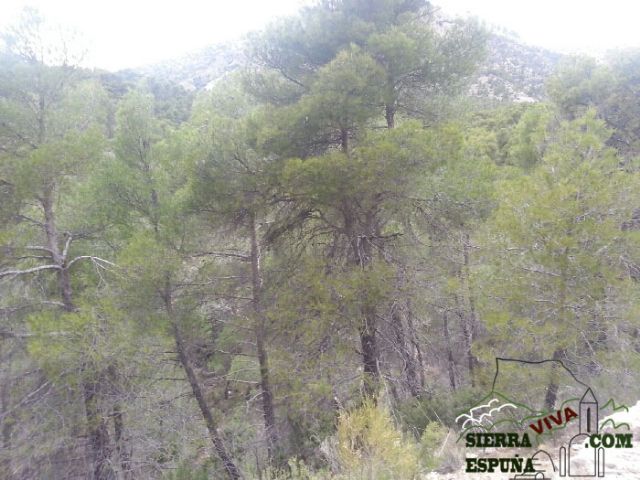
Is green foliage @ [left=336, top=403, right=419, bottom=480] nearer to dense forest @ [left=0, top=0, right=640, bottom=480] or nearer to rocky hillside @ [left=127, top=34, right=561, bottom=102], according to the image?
dense forest @ [left=0, top=0, right=640, bottom=480]

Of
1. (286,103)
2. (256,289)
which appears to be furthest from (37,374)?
(286,103)

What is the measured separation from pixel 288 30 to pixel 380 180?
3224 mm

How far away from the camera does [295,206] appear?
712 centimetres

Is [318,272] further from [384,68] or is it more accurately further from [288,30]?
[288,30]

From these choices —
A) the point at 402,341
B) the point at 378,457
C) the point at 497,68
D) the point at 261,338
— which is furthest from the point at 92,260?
the point at 497,68

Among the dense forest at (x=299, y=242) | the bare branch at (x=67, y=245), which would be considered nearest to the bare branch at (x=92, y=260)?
the dense forest at (x=299, y=242)

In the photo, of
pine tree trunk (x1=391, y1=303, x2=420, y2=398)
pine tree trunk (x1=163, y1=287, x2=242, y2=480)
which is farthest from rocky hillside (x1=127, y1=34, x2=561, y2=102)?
pine tree trunk (x1=163, y1=287, x2=242, y2=480)

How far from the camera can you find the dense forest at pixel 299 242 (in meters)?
5.86

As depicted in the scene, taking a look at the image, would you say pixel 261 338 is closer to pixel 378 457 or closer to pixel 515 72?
pixel 378 457

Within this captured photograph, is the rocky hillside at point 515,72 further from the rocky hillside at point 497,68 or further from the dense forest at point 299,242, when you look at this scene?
the dense forest at point 299,242

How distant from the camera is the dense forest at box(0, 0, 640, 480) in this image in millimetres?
5863

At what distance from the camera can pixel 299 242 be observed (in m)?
7.50

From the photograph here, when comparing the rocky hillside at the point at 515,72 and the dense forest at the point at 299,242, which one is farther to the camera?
the rocky hillside at the point at 515,72

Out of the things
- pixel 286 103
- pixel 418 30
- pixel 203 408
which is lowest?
pixel 203 408
